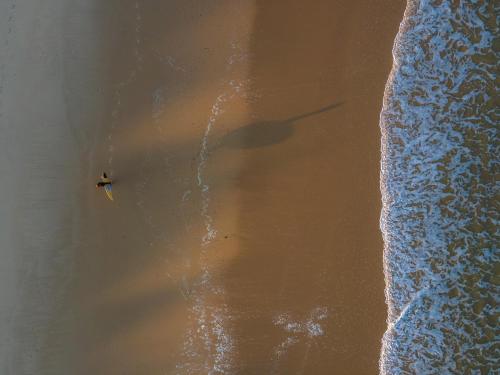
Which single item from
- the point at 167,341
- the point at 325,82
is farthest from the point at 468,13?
the point at 167,341

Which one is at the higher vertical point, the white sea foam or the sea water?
the sea water

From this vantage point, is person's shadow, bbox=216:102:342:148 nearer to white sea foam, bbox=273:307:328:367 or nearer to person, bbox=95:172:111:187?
person, bbox=95:172:111:187

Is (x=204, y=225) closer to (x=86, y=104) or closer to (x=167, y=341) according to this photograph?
(x=167, y=341)

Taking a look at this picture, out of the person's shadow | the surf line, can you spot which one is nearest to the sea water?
the person's shadow

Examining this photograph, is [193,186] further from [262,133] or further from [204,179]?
[262,133]

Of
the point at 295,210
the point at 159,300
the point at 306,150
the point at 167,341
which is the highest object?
the point at 306,150

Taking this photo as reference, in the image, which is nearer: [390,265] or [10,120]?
[390,265]

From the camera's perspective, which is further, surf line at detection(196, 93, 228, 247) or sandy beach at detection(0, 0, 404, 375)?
surf line at detection(196, 93, 228, 247)
